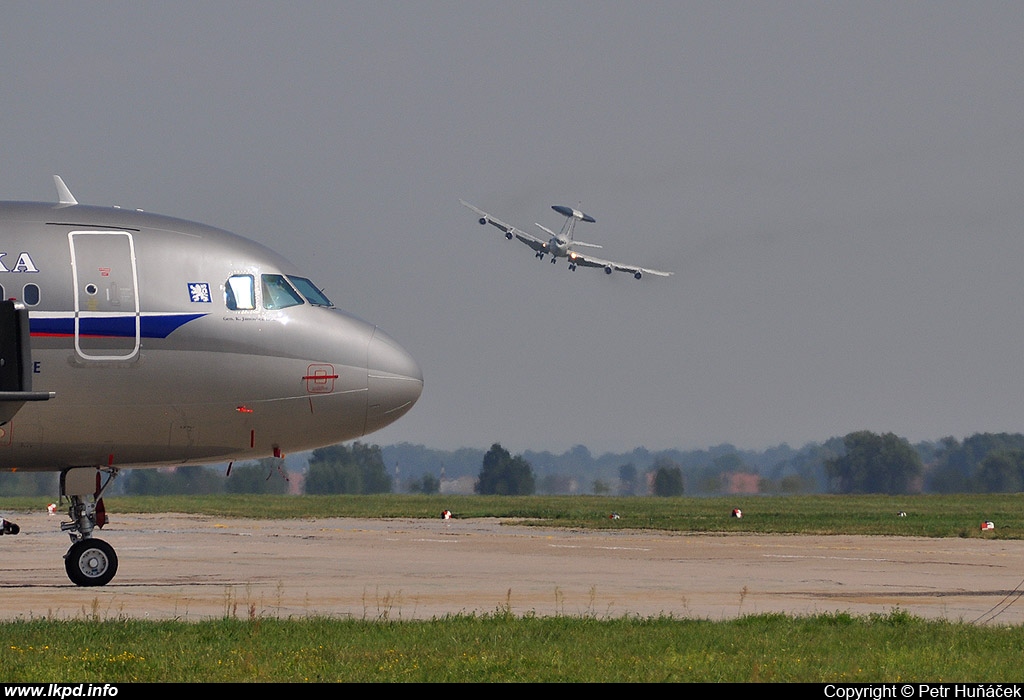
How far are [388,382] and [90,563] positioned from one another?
6.26m

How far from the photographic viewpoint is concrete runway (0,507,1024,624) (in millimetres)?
23172

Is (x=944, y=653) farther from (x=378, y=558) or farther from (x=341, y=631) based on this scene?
(x=378, y=558)

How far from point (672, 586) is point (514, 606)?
5.39 metres

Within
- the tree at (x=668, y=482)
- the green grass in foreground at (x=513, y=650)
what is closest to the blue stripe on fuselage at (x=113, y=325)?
the green grass in foreground at (x=513, y=650)

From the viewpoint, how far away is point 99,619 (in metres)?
19.9

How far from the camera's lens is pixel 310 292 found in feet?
90.5

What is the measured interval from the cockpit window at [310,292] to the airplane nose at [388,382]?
1.16m

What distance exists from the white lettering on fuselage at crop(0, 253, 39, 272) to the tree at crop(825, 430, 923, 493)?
105 m

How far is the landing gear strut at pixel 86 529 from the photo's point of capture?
2617cm

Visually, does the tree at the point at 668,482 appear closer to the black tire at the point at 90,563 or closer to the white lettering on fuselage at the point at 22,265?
the black tire at the point at 90,563

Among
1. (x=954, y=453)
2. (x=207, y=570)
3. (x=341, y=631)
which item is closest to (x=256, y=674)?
(x=341, y=631)

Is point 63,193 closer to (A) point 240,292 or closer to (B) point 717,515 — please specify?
(A) point 240,292

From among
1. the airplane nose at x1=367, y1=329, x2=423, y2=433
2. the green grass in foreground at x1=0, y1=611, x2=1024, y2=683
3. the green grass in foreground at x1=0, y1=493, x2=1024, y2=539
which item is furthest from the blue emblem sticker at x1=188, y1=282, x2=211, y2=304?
the green grass in foreground at x1=0, y1=493, x2=1024, y2=539

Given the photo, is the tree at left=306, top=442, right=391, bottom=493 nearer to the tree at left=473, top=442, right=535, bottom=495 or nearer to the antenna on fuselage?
the tree at left=473, top=442, right=535, bottom=495
